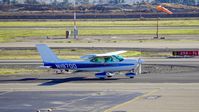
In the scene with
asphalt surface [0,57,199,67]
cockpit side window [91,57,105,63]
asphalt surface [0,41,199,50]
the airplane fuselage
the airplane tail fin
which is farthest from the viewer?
asphalt surface [0,41,199,50]

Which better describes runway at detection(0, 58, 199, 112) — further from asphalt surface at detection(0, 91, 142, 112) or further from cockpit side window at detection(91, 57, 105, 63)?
cockpit side window at detection(91, 57, 105, 63)

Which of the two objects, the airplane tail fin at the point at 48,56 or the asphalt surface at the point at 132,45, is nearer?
the airplane tail fin at the point at 48,56

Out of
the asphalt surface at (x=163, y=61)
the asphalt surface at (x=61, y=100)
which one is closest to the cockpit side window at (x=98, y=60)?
the asphalt surface at (x=61, y=100)

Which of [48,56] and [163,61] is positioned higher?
[48,56]

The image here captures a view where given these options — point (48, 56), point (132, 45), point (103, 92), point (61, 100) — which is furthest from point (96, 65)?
point (132, 45)

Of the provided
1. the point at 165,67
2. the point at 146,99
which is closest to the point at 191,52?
the point at 165,67

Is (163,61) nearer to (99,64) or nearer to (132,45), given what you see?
(99,64)

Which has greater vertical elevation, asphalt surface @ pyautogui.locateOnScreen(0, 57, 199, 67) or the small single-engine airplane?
the small single-engine airplane

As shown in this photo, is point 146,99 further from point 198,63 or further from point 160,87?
point 198,63

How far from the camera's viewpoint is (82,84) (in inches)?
2036

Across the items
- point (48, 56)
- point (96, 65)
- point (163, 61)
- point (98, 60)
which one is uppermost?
point (48, 56)

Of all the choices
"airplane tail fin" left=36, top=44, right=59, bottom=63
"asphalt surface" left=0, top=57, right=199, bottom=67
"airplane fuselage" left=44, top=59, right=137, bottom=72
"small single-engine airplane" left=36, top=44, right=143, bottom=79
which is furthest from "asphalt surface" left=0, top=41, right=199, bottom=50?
"airplane tail fin" left=36, top=44, right=59, bottom=63

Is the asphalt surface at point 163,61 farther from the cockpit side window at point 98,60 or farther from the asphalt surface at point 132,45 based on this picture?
the asphalt surface at point 132,45

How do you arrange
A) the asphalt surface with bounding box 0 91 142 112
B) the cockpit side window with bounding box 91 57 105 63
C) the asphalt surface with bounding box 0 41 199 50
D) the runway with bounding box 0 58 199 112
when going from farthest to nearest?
1. the asphalt surface with bounding box 0 41 199 50
2. the cockpit side window with bounding box 91 57 105 63
3. the runway with bounding box 0 58 199 112
4. the asphalt surface with bounding box 0 91 142 112
